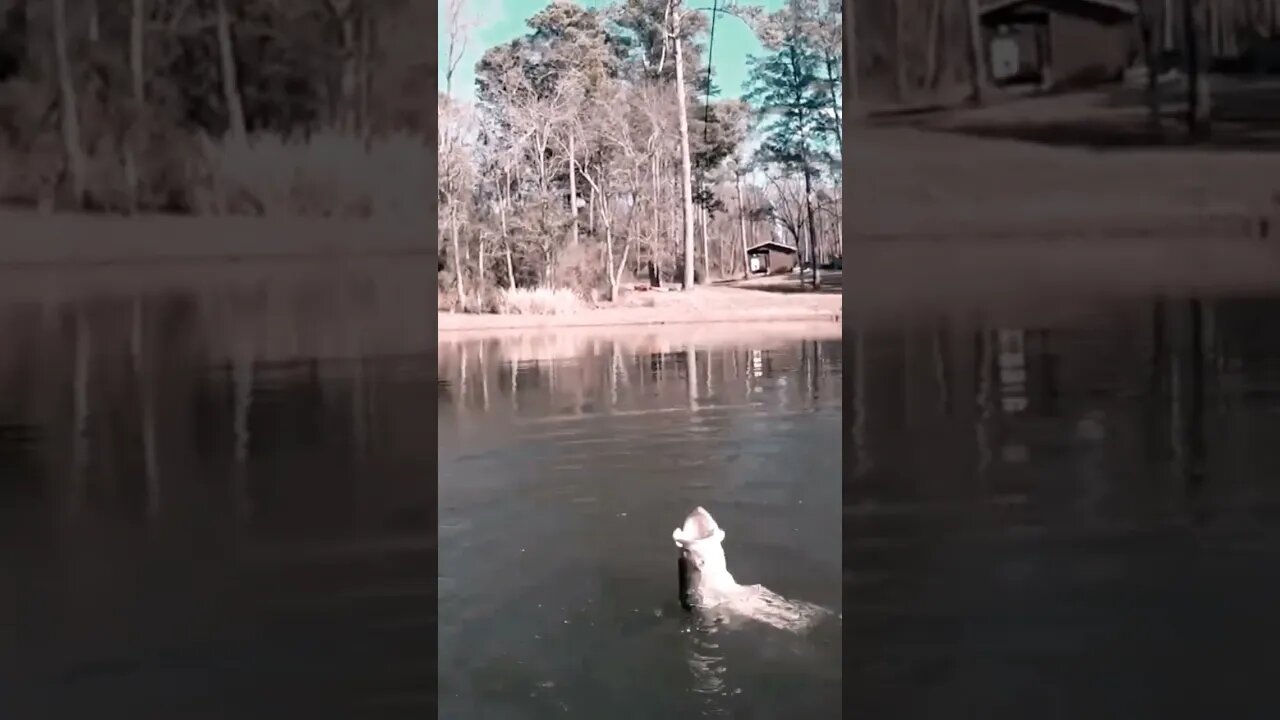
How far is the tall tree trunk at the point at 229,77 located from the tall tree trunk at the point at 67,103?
203 mm

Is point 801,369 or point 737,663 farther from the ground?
point 801,369

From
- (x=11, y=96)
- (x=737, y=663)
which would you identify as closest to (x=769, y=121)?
(x=737, y=663)

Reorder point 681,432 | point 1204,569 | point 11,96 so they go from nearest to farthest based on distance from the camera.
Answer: point 11,96 → point 1204,569 → point 681,432

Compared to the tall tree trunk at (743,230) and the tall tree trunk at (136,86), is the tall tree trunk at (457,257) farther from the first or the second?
the tall tree trunk at (136,86)

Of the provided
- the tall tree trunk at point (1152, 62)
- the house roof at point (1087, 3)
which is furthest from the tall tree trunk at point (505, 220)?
the tall tree trunk at point (1152, 62)

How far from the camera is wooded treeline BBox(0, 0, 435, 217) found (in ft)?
4.01

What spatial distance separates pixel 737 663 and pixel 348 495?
917 millimetres

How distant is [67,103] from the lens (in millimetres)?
1227

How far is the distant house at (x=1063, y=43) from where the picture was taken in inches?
54.3

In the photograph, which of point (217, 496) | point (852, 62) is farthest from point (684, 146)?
point (217, 496)

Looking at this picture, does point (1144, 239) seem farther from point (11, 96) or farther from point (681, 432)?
point (11, 96)

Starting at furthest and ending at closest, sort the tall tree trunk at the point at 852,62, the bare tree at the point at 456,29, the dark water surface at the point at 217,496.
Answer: the bare tree at the point at 456,29
the tall tree trunk at the point at 852,62
the dark water surface at the point at 217,496

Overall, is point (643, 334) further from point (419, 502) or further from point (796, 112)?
point (419, 502)

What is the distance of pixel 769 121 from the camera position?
9.01 feet
